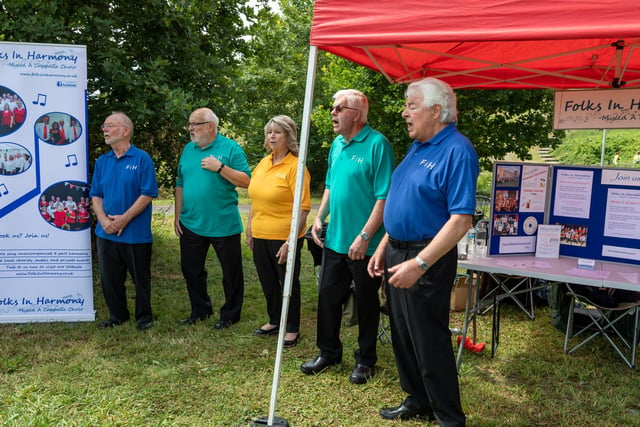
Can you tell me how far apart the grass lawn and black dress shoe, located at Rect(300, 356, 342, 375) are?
5cm

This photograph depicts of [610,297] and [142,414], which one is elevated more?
[610,297]

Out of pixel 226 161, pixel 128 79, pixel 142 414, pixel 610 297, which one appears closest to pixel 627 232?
pixel 610 297

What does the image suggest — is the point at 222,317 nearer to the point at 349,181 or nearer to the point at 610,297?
the point at 349,181

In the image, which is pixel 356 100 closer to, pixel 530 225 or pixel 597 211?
pixel 530 225

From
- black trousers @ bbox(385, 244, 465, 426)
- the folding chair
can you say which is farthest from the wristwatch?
the folding chair

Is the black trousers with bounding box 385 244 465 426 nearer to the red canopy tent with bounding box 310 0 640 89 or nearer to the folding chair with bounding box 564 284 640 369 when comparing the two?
the red canopy tent with bounding box 310 0 640 89

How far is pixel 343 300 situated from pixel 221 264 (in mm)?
1295

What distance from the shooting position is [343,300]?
3.46 m

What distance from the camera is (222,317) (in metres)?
4.44

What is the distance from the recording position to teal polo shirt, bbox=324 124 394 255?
10.3 ft

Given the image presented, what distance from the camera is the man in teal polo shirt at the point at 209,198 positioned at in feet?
13.6

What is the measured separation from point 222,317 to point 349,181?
1890 millimetres

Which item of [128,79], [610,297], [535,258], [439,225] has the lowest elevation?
[610,297]

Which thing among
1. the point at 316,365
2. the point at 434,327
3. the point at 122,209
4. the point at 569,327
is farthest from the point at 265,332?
the point at 569,327
